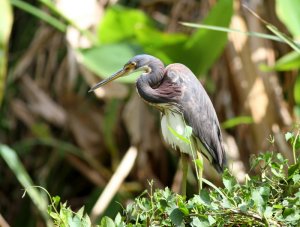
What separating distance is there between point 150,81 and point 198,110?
0.15 m

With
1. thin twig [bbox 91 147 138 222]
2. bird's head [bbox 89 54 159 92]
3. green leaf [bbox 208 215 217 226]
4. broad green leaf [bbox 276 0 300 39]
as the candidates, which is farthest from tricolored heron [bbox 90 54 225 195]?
thin twig [bbox 91 147 138 222]

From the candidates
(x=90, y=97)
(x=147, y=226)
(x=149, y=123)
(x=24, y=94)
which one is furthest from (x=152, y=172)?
(x=147, y=226)

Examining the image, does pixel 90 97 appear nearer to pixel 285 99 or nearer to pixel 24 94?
pixel 24 94

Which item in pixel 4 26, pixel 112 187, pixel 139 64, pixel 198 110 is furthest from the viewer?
pixel 112 187

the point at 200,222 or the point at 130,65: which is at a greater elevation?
the point at 130,65

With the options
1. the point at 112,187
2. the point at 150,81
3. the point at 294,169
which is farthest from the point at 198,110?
the point at 112,187

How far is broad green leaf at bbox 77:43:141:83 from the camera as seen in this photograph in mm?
2471

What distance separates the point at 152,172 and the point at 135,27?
82cm

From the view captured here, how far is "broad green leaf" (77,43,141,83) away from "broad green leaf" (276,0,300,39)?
0.49 m

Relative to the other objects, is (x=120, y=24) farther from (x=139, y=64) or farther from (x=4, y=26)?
(x=139, y=64)

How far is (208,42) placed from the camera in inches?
96.0

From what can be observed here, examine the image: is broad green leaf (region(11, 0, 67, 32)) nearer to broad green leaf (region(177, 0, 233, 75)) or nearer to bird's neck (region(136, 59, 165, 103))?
broad green leaf (region(177, 0, 233, 75))

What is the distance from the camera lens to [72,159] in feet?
10.6

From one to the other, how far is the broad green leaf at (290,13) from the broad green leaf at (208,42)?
15 centimetres
